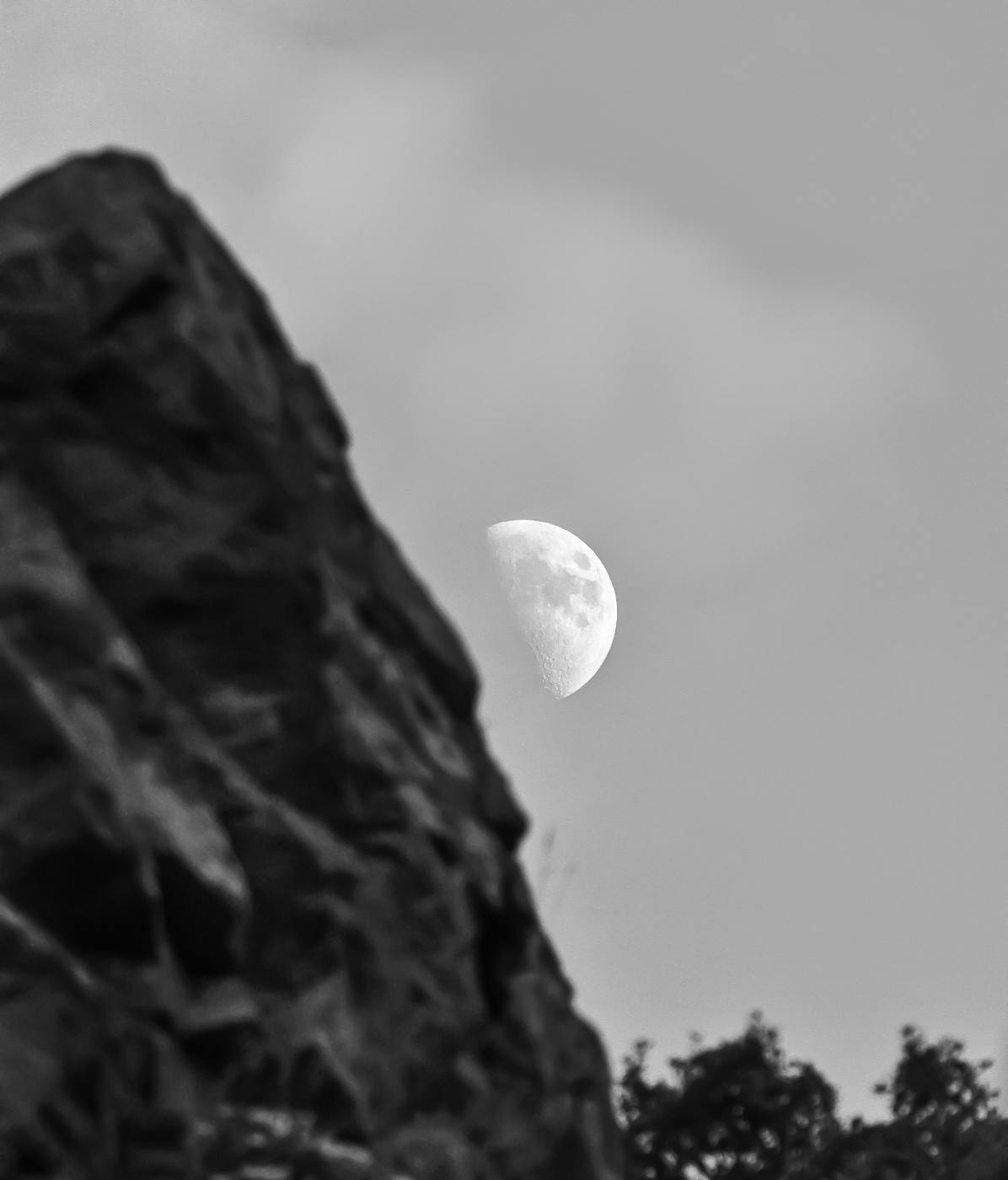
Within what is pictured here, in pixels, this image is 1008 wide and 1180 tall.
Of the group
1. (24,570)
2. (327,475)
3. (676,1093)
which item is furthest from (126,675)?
(676,1093)

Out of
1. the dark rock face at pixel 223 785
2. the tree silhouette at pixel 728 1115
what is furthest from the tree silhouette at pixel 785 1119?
the dark rock face at pixel 223 785

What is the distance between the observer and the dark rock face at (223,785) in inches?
585

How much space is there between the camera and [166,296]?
1772cm

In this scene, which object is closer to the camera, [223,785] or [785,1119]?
[223,785]

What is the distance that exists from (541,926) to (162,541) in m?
4.26

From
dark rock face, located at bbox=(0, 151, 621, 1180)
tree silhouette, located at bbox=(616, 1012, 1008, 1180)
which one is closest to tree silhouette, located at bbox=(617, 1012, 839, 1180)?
tree silhouette, located at bbox=(616, 1012, 1008, 1180)

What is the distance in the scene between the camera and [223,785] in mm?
16422

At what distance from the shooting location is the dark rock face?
14859mm

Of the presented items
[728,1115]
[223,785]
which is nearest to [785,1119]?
[728,1115]

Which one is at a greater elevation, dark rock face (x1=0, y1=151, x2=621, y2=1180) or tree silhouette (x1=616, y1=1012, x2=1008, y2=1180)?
tree silhouette (x1=616, y1=1012, x2=1008, y2=1180)

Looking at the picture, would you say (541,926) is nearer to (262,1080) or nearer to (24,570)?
(262,1080)

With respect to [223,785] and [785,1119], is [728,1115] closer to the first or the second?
[785,1119]

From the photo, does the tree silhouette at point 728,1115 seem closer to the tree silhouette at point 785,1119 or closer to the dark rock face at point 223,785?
the tree silhouette at point 785,1119

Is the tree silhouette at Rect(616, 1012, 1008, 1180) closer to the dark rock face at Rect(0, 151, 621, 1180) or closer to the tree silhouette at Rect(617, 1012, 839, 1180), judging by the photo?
the tree silhouette at Rect(617, 1012, 839, 1180)
